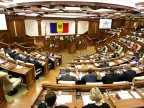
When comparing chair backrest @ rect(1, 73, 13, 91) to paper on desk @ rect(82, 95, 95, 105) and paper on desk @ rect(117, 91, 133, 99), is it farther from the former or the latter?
paper on desk @ rect(117, 91, 133, 99)

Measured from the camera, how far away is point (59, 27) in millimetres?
13562

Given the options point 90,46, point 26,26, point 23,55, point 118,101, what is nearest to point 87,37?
point 90,46

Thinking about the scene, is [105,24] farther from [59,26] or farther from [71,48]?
[71,48]

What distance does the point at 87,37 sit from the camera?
1468cm

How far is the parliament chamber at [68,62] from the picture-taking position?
9.81ft

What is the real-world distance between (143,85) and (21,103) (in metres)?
3.63

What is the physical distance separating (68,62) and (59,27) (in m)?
5.86

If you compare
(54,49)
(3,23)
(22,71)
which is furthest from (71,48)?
(22,71)

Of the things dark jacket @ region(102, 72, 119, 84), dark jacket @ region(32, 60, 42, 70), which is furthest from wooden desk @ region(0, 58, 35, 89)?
dark jacket @ region(102, 72, 119, 84)

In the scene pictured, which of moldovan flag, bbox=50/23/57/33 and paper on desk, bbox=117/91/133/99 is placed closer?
paper on desk, bbox=117/91/133/99

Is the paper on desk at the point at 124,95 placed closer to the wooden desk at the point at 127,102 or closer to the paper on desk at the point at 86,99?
the wooden desk at the point at 127,102

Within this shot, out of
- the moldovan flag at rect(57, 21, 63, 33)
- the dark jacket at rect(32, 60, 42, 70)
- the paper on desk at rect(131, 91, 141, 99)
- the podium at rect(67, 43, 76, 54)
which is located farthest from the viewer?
the moldovan flag at rect(57, 21, 63, 33)

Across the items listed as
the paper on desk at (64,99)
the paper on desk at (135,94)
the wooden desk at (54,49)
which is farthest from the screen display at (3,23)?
the paper on desk at (135,94)

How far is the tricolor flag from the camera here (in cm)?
1334
